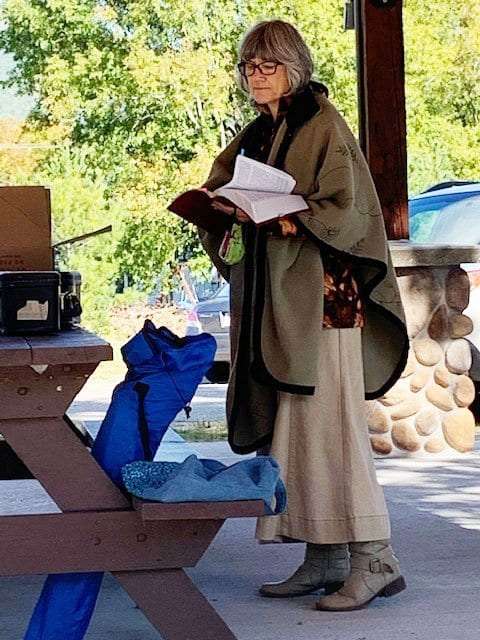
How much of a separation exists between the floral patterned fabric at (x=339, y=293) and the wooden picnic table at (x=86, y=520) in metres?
0.79

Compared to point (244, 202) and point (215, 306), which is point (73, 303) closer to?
point (244, 202)

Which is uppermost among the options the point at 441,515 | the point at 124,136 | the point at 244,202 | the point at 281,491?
the point at 124,136

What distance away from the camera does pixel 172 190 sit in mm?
19000

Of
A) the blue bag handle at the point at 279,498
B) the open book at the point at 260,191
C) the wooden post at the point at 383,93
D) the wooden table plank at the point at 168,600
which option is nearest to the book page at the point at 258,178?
the open book at the point at 260,191

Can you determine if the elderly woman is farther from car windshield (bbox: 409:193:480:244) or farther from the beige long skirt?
car windshield (bbox: 409:193:480:244)

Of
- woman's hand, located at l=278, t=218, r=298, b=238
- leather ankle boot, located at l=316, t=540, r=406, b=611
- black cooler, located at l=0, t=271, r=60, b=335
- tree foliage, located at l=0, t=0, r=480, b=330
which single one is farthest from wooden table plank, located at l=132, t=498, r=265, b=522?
tree foliage, located at l=0, t=0, r=480, b=330

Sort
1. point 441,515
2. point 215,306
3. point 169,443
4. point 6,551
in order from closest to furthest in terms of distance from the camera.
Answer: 1. point 6,551
2. point 169,443
3. point 441,515
4. point 215,306

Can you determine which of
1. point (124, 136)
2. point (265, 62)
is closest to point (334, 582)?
point (265, 62)

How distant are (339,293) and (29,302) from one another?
36.5 inches

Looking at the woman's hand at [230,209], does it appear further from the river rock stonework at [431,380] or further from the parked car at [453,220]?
the parked car at [453,220]

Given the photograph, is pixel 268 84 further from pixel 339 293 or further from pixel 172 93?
pixel 172 93

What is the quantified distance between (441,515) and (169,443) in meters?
1.43

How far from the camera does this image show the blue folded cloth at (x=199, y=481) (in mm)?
3223

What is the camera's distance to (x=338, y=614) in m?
3.86
